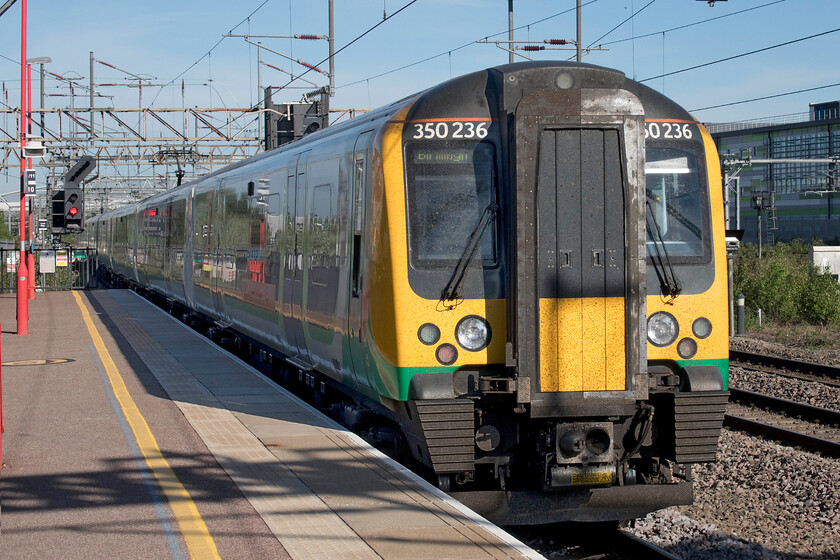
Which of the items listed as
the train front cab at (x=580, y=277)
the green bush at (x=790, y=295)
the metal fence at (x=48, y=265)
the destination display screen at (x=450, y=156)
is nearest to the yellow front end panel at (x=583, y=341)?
the train front cab at (x=580, y=277)

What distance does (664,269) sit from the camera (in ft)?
23.4

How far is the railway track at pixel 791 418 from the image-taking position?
10.9m

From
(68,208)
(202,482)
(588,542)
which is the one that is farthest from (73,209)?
(588,542)

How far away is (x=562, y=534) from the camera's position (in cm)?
775

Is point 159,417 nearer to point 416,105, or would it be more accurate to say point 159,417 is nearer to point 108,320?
point 416,105

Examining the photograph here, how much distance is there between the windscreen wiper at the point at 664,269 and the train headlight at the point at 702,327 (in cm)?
25

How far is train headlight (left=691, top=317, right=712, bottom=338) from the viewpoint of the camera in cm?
718

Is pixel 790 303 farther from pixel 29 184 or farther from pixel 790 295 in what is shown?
pixel 29 184

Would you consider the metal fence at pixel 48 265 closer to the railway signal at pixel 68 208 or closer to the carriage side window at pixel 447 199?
the railway signal at pixel 68 208

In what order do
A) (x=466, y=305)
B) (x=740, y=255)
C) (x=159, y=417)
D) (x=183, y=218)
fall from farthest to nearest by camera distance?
(x=740, y=255)
(x=183, y=218)
(x=159, y=417)
(x=466, y=305)

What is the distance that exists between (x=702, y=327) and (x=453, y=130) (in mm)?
2213

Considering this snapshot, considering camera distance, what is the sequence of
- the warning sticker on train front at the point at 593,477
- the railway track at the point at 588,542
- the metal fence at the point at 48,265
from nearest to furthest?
1. the warning sticker on train front at the point at 593,477
2. the railway track at the point at 588,542
3. the metal fence at the point at 48,265

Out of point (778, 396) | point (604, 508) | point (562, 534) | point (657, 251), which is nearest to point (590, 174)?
point (657, 251)

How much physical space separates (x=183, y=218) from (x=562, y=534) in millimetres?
15152
